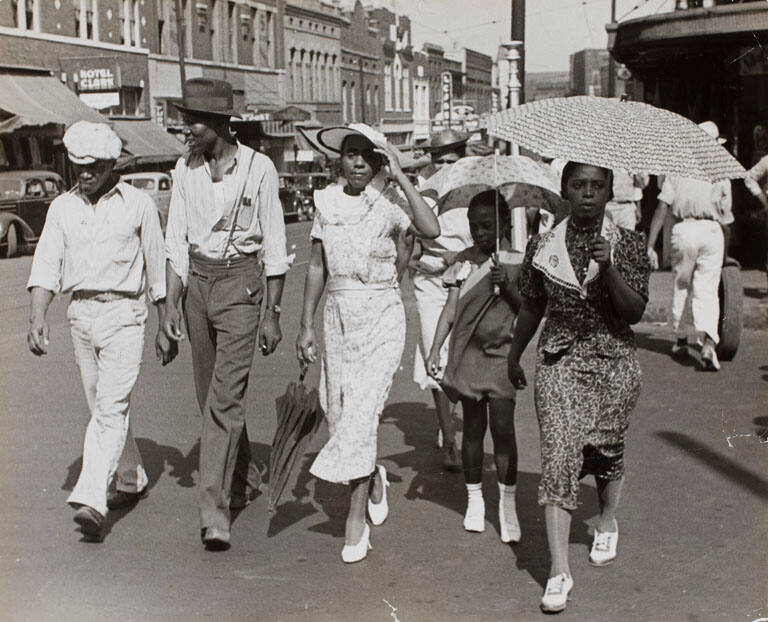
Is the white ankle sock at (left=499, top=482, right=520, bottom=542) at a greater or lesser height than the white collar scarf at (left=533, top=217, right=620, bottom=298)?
lesser

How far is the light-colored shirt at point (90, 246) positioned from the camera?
562 cm

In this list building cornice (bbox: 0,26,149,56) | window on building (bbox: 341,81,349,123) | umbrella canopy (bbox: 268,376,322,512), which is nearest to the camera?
umbrella canopy (bbox: 268,376,322,512)

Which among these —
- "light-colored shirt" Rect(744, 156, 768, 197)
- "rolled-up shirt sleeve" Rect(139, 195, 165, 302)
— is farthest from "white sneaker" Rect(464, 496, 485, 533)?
"light-colored shirt" Rect(744, 156, 768, 197)

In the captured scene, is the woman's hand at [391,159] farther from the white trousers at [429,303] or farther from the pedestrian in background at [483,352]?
the white trousers at [429,303]

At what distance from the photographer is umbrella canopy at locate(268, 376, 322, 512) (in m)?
5.34

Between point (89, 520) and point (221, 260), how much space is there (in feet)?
4.71

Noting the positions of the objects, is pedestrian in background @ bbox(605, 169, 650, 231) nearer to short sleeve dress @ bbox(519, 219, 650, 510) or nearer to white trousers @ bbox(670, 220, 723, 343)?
white trousers @ bbox(670, 220, 723, 343)

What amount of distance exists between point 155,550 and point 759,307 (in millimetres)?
8923

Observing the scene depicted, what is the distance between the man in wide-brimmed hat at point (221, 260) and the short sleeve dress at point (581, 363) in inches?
62.0

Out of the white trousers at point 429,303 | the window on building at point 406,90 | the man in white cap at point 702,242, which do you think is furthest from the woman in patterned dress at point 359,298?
the window on building at point 406,90

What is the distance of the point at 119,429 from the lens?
556 centimetres

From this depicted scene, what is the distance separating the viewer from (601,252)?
14.1ft

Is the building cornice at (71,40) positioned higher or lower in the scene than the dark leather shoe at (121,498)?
higher

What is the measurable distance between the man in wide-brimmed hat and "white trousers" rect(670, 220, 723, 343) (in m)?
5.05
